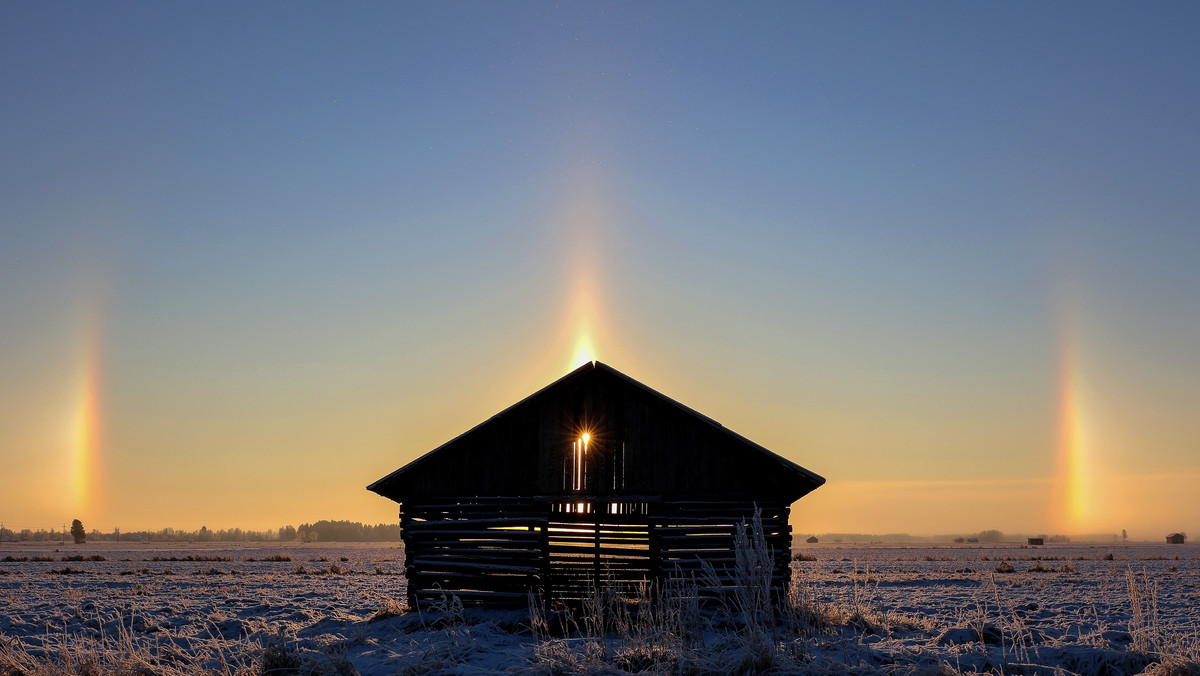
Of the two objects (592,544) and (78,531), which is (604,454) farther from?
(78,531)

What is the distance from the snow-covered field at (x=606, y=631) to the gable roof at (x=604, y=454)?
2.58m

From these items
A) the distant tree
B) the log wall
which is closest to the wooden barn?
the log wall

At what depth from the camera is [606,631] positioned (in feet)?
45.7

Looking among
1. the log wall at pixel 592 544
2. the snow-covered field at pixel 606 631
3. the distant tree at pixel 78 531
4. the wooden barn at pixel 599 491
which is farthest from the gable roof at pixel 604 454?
the distant tree at pixel 78 531

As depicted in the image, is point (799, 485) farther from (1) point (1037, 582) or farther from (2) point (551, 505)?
(1) point (1037, 582)

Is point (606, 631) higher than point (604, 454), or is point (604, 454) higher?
point (604, 454)

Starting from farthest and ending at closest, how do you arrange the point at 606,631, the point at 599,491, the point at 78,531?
the point at 78,531 → the point at 599,491 → the point at 606,631

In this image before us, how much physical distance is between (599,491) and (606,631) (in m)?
4.16

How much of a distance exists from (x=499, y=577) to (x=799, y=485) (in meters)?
6.66

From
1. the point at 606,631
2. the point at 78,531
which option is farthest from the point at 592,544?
the point at 78,531

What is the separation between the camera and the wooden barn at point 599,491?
17.7m

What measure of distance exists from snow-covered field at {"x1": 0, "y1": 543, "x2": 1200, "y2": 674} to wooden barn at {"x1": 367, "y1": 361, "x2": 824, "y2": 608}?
1390 millimetres

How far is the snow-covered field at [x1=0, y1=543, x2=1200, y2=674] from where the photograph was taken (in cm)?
899

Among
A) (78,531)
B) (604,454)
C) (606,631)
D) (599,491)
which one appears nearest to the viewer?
(606,631)
